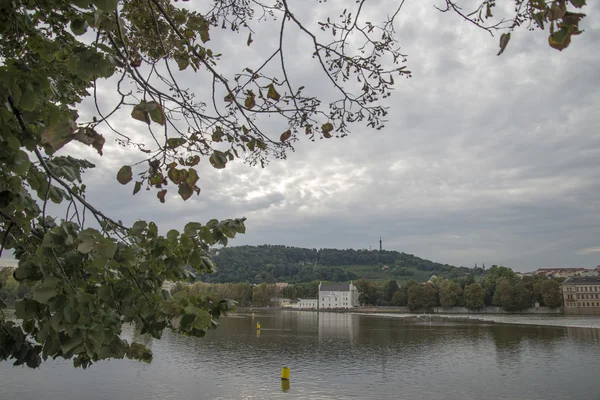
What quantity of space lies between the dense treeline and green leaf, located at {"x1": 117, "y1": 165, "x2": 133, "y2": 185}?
344 feet

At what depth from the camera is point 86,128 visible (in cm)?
247

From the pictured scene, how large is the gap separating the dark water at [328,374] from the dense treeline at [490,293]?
64.5 metres

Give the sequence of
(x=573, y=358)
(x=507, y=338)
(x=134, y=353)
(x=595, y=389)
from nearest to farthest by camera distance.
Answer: (x=134, y=353) < (x=595, y=389) < (x=573, y=358) < (x=507, y=338)

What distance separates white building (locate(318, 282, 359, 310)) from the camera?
156m

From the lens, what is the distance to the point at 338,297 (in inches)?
6186

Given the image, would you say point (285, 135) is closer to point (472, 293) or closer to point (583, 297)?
point (472, 293)

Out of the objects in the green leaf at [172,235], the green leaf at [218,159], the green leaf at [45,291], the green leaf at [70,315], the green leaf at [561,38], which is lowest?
the green leaf at [70,315]

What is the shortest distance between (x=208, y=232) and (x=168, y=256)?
0.37 meters

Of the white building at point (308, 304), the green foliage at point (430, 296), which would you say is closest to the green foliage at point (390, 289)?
the green foliage at point (430, 296)

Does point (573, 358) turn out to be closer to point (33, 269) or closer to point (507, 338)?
point (507, 338)

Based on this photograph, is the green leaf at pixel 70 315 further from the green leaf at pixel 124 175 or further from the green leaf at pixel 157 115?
the green leaf at pixel 157 115

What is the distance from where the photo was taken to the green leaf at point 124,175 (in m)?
2.95

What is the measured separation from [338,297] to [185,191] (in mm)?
158273

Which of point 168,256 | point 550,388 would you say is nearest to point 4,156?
point 168,256
